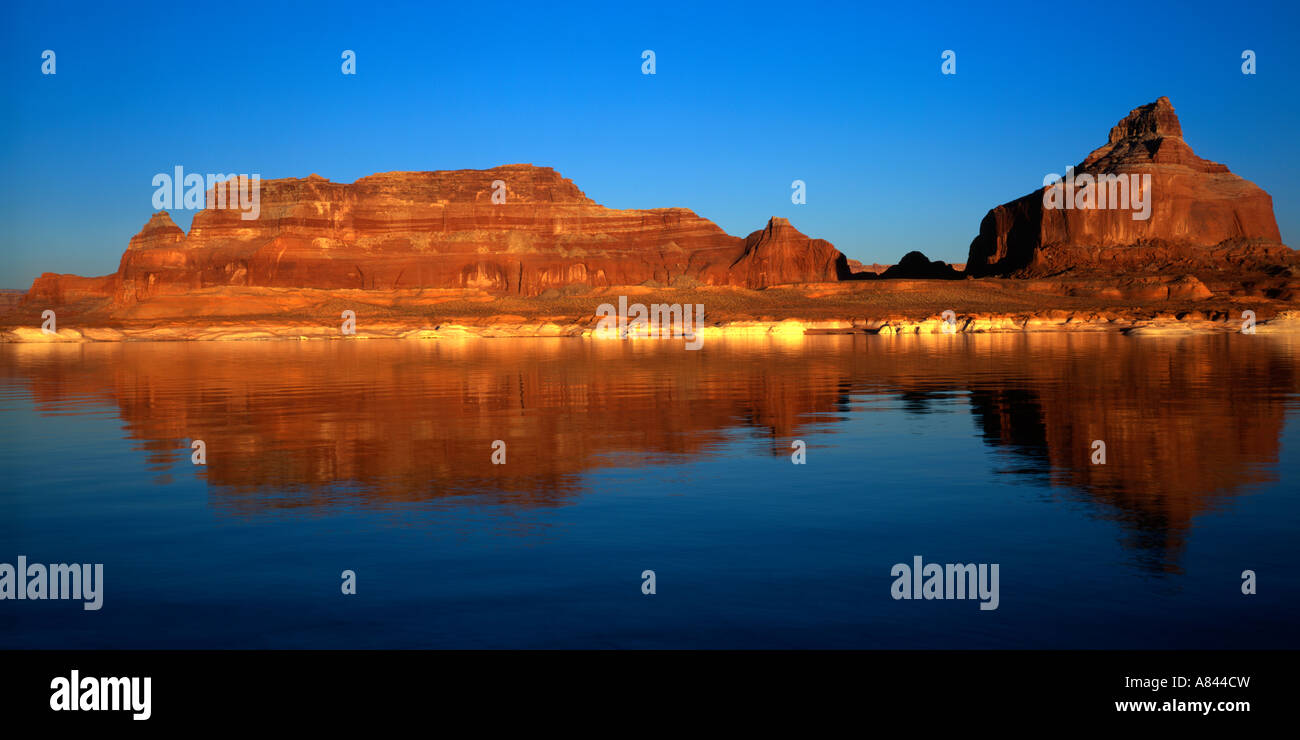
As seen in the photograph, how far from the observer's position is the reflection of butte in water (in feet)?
48.4

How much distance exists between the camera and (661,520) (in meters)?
12.2

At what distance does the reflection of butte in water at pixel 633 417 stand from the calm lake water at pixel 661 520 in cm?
13

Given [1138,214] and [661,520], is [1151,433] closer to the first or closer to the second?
[661,520]

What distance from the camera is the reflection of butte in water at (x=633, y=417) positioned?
581 inches

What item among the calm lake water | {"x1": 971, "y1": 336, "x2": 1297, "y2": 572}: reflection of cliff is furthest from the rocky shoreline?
the calm lake water

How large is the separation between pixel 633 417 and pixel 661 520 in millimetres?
11799

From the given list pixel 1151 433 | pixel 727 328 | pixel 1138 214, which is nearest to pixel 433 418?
pixel 1151 433

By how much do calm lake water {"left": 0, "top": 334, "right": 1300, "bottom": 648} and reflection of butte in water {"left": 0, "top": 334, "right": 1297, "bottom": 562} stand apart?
131mm

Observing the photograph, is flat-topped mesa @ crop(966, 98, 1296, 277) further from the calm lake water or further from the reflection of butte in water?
the calm lake water

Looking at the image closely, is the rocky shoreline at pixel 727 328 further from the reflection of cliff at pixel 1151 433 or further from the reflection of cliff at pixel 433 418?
the reflection of cliff at pixel 1151 433
